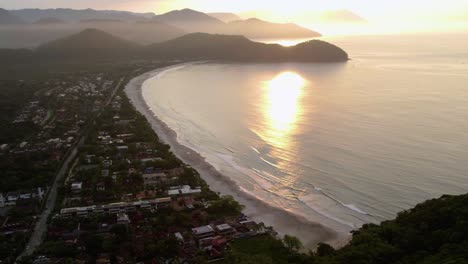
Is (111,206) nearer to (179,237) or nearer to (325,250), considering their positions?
(179,237)

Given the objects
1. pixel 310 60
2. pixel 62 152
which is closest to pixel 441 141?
pixel 62 152

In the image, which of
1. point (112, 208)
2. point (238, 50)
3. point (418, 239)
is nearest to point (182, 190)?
point (112, 208)

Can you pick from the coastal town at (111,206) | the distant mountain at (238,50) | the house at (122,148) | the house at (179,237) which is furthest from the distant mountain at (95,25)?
the house at (179,237)

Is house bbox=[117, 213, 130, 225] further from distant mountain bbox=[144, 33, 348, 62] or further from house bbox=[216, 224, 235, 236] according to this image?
distant mountain bbox=[144, 33, 348, 62]

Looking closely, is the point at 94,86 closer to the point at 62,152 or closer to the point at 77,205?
the point at 62,152

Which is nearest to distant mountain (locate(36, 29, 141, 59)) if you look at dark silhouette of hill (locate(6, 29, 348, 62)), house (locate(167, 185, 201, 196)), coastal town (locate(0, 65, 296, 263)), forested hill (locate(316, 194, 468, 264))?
dark silhouette of hill (locate(6, 29, 348, 62))

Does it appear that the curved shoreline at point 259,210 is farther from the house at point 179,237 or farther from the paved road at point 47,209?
the paved road at point 47,209

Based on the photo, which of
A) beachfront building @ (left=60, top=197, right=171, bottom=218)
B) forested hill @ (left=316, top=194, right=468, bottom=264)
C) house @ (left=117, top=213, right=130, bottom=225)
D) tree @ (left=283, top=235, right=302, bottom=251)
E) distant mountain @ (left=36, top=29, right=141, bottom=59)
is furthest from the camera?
distant mountain @ (left=36, top=29, right=141, bottom=59)
